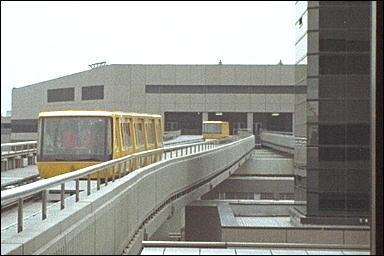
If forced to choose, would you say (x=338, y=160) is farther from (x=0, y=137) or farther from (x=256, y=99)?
(x=256, y=99)

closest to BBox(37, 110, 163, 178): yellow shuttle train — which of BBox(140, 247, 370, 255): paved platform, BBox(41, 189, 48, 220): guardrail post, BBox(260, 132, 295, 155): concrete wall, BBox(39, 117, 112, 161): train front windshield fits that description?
BBox(39, 117, 112, 161): train front windshield

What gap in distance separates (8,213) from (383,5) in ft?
11.6

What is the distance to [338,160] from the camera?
26.8ft

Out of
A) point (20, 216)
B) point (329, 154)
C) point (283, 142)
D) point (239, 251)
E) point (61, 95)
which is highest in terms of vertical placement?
point (61, 95)

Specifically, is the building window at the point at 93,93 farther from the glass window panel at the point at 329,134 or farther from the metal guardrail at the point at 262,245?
the metal guardrail at the point at 262,245

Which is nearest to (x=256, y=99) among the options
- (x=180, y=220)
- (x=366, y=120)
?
(x=180, y=220)

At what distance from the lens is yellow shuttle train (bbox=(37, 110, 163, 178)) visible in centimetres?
1570

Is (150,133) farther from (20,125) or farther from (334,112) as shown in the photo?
(20,125)

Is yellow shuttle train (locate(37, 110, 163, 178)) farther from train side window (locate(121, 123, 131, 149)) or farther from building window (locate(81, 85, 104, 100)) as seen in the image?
building window (locate(81, 85, 104, 100))

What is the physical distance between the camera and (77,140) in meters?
16.8

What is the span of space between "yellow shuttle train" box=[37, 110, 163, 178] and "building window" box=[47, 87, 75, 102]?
3.46 m

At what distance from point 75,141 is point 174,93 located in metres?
3.13

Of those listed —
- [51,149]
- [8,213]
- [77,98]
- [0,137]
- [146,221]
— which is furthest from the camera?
[51,149]

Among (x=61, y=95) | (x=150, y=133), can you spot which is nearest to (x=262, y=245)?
(x=61, y=95)
